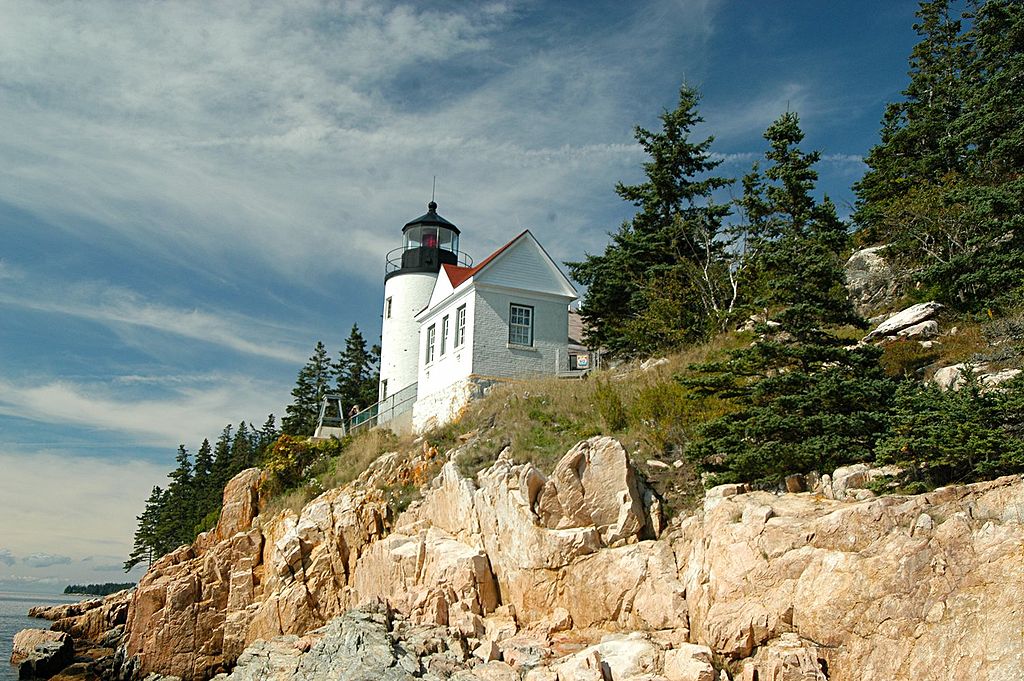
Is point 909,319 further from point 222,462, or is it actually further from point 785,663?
point 222,462

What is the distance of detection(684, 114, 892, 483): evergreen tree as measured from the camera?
12.8 m

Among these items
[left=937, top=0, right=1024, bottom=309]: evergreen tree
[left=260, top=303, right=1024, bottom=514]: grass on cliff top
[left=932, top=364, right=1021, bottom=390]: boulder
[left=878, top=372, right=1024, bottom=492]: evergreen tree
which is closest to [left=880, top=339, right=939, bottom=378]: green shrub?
[left=260, top=303, right=1024, bottom=514]: grass on cliff top

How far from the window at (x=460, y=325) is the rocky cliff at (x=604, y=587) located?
5.08 metres

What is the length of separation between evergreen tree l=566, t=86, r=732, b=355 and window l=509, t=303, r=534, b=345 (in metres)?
2.81

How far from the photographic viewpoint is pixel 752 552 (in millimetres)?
11289

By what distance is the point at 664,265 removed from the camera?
26.8 meters

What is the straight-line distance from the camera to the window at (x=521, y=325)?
2553cm

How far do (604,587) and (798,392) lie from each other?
15.8 feet

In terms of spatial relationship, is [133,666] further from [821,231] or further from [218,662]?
[821,231]

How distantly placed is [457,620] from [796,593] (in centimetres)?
702

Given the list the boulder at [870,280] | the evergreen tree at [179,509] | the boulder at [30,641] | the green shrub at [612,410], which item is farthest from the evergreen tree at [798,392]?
the evergreen tree at [179,509]

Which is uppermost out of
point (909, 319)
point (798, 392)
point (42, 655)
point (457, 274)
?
point (457, 274)

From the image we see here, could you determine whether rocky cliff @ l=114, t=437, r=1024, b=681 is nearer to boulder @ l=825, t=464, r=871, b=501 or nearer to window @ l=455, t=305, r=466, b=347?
boulder @ l=825, t=464, r=871, b=501

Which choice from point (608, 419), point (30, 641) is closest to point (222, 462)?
point (30, 641)
